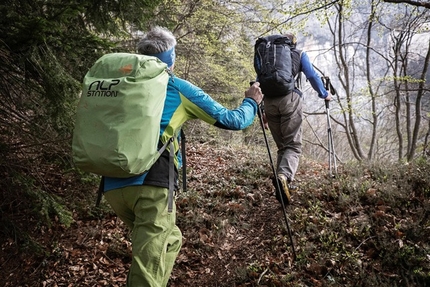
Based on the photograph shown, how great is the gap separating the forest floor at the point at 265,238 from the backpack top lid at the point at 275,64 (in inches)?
65.7

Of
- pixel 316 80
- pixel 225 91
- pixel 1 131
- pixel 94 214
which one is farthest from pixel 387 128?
pixel 1 131

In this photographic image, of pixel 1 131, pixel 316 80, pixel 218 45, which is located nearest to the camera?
pixel 1 131

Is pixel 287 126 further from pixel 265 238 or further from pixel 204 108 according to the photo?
pixel 204 108

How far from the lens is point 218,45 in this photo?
38.0ft

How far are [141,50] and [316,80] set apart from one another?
337 centimetres

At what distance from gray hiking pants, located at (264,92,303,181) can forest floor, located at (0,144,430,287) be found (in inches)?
20.4

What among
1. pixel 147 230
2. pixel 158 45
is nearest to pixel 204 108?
pixel 158 45

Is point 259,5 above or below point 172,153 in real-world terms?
above

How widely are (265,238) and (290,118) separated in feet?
6.17

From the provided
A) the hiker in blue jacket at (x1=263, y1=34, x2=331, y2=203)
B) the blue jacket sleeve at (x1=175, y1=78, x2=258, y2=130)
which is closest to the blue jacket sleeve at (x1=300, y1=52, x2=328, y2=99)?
the hiker in blue jacket at (x1=263, y1=34, x2=331, y2=203)

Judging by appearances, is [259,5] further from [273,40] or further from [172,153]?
[172,153]

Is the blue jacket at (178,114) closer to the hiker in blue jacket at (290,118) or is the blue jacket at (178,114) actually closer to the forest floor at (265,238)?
the forest floor at (265,238)

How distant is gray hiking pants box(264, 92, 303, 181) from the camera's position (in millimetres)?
5273

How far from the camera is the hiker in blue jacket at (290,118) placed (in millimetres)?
5254
